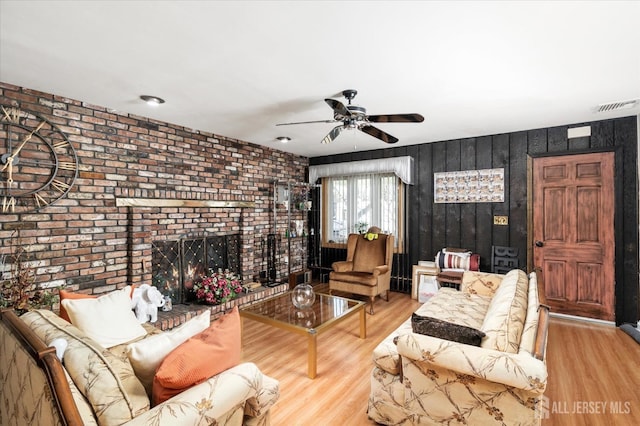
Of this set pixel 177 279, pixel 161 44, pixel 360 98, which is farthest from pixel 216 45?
pixel 177 279

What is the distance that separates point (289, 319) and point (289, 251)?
2.49m

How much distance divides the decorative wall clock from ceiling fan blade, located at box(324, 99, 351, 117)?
2555 millimetres

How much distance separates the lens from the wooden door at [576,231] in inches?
149

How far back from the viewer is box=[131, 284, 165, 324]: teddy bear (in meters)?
2.92

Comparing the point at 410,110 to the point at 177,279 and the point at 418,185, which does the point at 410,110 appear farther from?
the point at 177,279

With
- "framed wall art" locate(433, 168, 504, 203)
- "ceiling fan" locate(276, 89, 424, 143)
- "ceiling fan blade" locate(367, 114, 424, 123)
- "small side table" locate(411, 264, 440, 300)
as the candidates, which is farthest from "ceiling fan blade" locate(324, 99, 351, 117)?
"small side table" locate(411, 264, 440, 300)

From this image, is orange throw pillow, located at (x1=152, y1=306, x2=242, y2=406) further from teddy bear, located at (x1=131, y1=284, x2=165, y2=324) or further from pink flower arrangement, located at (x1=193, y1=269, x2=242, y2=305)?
pink flower arrangement, located at (x1=193, y1=269, x2=242, y2=305)

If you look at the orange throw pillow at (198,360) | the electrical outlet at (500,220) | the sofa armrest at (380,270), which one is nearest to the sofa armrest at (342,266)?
the sofa armrest at (380,270)

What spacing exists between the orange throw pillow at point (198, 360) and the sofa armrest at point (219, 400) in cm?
4

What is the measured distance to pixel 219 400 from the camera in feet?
4.31

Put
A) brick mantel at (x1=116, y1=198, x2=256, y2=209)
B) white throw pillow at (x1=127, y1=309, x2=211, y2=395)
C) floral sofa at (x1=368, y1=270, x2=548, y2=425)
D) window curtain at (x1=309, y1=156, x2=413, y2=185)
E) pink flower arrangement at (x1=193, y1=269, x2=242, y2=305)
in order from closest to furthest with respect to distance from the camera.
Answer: white throw pillow at (x1=127, y1=309, x2=211, y2=395)
floral sofa at (x1=368, y1=270, x2=548, y2=425)
brick mantel at (x1=116, y1=198, x2=256, y2=209)
pink flower arrangement at (x1=193, y1=269, x2=242, y2=305)
window curtain at (x1=309, y1=156, x2=413, y2=185)

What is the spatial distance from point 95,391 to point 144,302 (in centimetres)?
199

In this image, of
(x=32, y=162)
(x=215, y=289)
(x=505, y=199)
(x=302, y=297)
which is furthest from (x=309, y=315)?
(x=505, y=199)

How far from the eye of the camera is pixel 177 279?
3965 mm
